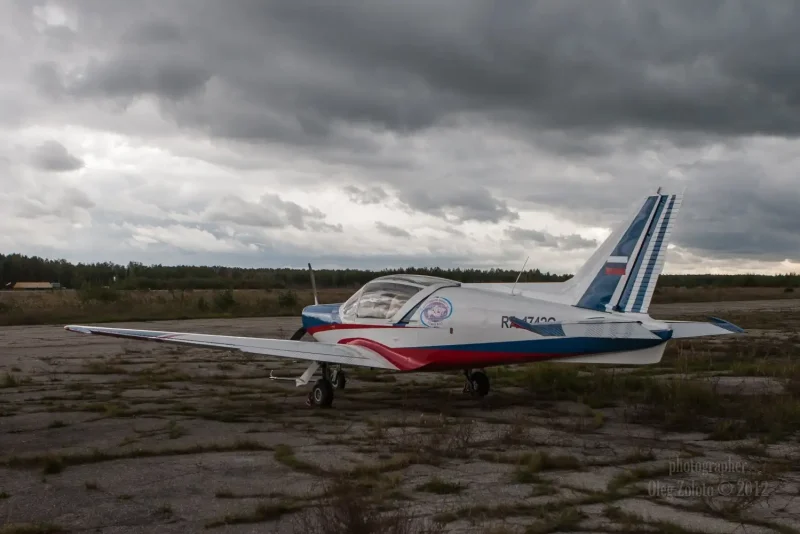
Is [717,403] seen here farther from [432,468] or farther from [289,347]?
[289,347]

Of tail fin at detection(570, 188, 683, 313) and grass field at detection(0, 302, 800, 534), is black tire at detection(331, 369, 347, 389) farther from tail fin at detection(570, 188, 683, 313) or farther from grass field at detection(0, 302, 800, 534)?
tail fin at detection(570, 188, 683, 313)

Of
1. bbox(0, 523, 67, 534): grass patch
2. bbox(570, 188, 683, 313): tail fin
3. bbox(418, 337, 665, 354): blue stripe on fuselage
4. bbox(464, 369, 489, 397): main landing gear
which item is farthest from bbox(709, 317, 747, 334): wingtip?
bbox(0, 523, 67, 534): grass patch

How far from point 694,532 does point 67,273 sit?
122598 mm

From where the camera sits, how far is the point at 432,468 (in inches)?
279

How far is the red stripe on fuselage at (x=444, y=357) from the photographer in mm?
10391

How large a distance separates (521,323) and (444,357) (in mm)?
1378

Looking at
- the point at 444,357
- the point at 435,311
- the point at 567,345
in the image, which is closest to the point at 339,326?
the point at 435,311

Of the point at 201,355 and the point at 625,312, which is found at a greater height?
the point at 625,312

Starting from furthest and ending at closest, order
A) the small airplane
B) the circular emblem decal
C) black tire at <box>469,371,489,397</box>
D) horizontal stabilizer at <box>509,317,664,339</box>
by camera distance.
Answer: black tire at <box>469,371,489,397</box>
the circular emblem decal
the small airplane
horizontal stabilizer at <box>509,317,664,339</box>

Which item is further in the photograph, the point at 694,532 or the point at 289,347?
the point at 289,347

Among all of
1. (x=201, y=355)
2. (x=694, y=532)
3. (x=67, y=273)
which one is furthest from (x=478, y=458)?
(x=67, y=273)

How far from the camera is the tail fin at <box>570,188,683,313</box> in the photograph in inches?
416

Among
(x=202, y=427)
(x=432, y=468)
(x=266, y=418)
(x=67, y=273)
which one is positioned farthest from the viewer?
(x=67, y=273)

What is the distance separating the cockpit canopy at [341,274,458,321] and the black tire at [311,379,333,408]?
4.95ft
